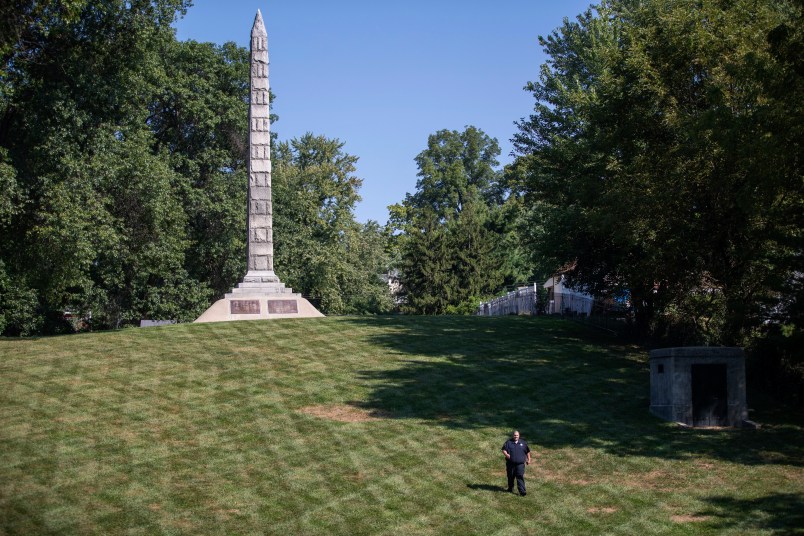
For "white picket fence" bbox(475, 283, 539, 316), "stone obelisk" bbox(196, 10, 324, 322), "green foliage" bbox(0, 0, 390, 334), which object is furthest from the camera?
"white picket fence" bbox(475, 283, 539, 316)

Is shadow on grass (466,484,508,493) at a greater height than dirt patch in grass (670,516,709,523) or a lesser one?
greater

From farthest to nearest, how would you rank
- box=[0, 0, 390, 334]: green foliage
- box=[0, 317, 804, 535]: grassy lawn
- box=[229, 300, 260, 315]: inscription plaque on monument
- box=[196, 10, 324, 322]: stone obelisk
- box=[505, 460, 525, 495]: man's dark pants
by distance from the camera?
box=[196, 10, 324, 322]: stone obelisk < box=[229, 300, 260, 315]: inscription plaque on monument < box=[0, 0, 390, 334]: green foliage < box=[505, 460, 525, 495]: man's dark pants < box=[0, 317, 804, 535]: grassy lawn

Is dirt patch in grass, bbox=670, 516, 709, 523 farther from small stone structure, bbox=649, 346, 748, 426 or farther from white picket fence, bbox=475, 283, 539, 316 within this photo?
white picket fence, bbox=475, 283, 539, 316

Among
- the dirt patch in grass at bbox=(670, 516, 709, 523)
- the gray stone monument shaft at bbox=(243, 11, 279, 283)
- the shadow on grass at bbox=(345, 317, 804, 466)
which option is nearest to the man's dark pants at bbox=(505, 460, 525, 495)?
the dirt patch in grass at bbox=(670, 516, 709, 523)

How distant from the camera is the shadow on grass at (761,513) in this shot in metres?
18.1

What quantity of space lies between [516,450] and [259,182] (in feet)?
87.2

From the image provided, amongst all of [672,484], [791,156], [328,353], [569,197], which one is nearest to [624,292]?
[569,197]

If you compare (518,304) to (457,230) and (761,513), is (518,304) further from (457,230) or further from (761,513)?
(761,513)

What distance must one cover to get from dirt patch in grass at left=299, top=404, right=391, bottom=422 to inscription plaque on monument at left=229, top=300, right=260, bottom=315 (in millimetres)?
15217

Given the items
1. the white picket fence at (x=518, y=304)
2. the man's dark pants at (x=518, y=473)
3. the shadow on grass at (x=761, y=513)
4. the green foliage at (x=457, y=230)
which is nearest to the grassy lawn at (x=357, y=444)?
the shadow on grass at (x=761, y=513)

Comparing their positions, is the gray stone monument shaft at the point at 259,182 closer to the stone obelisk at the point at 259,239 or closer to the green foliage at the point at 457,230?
the stone obelisk at the point at 259,239

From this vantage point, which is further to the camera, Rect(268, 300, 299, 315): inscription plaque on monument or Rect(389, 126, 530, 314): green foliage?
Rect(389, 126, 530, 314): green foliage

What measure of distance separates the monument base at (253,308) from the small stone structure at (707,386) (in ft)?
68.7

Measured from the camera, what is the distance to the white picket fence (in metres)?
54.8
